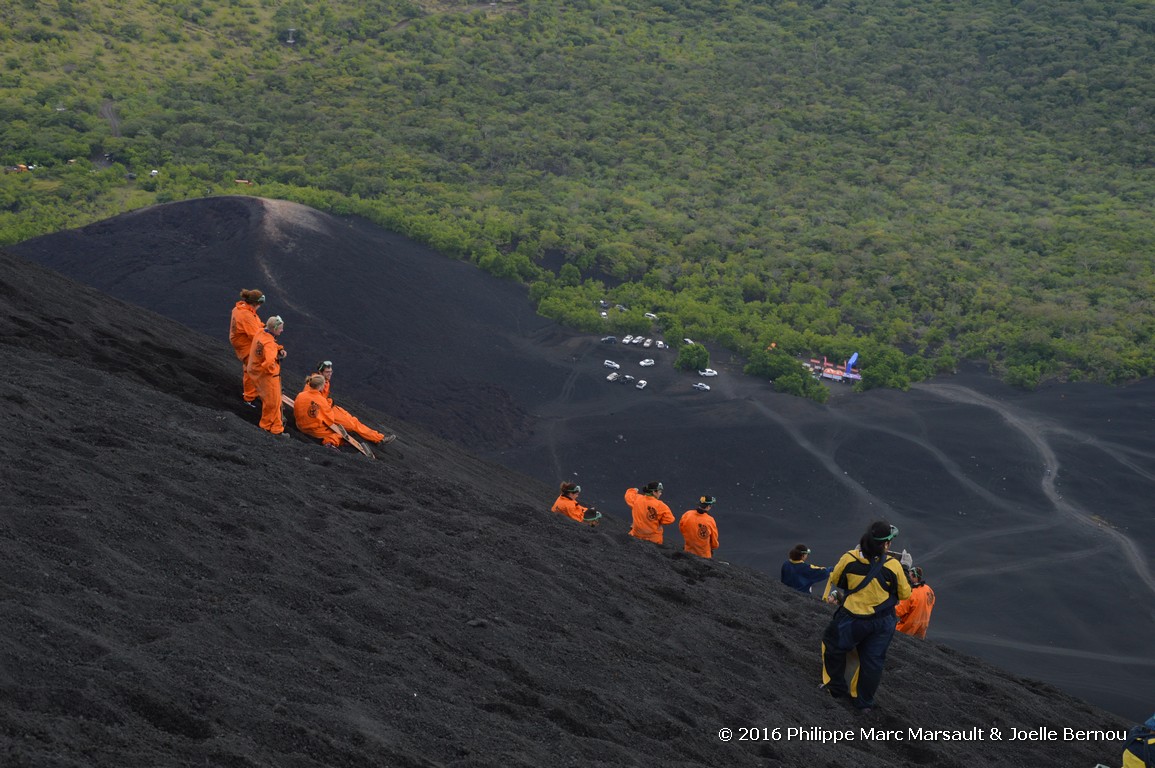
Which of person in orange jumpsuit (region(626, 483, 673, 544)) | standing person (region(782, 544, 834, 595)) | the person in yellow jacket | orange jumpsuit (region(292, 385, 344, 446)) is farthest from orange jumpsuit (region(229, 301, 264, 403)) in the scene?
the person in yellow jacket

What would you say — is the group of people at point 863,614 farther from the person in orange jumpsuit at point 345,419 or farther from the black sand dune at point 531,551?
the person in orange jumpsuit at point 345,419

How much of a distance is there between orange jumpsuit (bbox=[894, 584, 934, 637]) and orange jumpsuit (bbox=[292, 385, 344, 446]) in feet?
20.8

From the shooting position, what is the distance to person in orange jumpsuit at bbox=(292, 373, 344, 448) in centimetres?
1172

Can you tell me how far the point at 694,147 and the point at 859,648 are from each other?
50850mm

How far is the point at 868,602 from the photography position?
7805 millimetres

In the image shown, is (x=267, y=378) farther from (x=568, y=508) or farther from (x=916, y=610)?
(x=916, y=610)

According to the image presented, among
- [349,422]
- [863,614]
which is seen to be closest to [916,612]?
[863,614]

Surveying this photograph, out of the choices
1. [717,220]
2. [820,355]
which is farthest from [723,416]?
[717,220]

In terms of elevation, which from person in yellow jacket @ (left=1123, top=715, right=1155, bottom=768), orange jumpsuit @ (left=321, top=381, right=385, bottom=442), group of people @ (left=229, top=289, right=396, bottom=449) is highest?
person in yellow jacket @ (left=1123, top=715, right=1155, bottom=768)

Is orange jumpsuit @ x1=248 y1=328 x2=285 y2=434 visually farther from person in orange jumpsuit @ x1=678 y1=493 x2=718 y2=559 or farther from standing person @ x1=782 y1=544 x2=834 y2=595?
standing person @ x1=782 y1=544 x2=834 y2=595

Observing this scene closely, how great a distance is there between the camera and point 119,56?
54.9m

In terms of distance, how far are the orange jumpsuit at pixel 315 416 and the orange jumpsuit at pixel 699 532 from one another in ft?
13.1

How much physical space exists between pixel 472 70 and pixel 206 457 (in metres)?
55.5

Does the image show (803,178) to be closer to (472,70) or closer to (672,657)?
(472,70)
